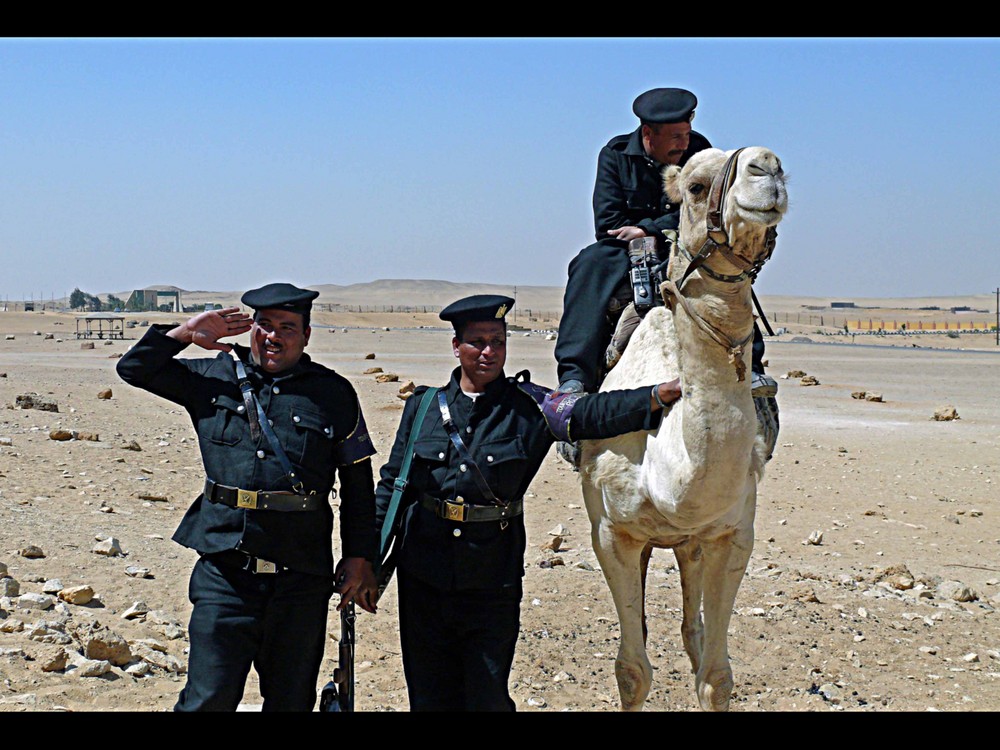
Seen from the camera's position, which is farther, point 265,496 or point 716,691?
point 716,691

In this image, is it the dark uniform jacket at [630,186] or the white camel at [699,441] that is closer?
the white camel at [699,441]

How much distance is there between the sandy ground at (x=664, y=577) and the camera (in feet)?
23.0

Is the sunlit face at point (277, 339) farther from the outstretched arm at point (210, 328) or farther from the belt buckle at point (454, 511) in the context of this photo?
the belt buckle at point (454, 511)

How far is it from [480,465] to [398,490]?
1.25 feet

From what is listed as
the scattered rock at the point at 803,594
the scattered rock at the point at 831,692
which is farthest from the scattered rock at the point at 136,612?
the scattered rock at the point at 803,594

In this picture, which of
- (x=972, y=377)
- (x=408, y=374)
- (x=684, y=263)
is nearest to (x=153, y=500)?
(x=684, y=263)

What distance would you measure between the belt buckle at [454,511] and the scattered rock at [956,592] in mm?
5526

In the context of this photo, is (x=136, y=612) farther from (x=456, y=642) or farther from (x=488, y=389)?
(x=488, y=389)

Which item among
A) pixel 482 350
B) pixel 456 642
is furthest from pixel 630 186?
pixel 456 642

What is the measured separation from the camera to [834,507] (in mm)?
12594

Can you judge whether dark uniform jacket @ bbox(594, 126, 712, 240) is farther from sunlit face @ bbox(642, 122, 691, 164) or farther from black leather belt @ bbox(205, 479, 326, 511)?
black leather belt @ bbox(205, 479, 326, 511)

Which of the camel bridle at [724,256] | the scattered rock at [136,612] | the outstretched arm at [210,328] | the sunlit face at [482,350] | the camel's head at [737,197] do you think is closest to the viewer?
the camel's head at [737,197]

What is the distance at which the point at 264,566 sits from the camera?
182 inches

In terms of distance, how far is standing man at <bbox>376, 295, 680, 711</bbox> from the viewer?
15.9ft
